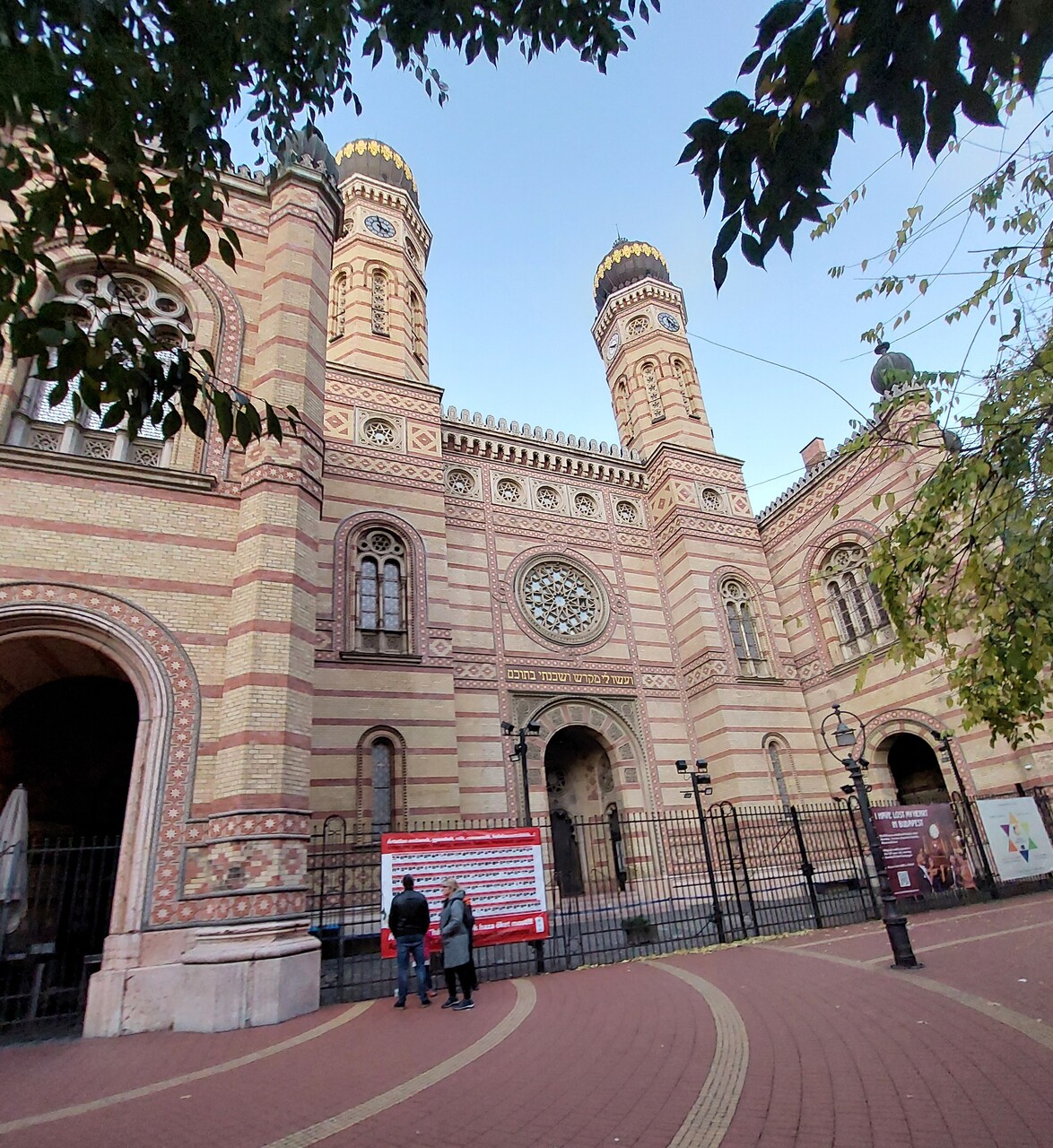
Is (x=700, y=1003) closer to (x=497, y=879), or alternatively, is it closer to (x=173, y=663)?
(x=497, y=879)

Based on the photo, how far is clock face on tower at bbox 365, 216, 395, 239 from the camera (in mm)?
19656

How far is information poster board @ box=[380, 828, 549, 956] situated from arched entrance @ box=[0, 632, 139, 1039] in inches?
136

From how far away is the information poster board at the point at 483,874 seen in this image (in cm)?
819

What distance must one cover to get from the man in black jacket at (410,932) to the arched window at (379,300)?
15.2 meters

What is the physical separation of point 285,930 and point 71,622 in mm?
4207

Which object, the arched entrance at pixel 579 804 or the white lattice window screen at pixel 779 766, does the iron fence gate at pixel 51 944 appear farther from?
the white lattice window screen at pixel 779 766

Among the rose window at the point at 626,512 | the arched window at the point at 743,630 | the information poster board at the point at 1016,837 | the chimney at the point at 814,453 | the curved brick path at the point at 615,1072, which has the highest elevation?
the chimney at the point at 814,453

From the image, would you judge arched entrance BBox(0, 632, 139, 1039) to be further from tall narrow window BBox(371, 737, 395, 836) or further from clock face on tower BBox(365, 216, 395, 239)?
clock face on tower BBox(365, 216, 395, 239)

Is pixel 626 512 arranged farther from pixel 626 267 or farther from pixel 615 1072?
pixel 615 1072

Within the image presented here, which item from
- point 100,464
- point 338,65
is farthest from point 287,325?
point 338,65

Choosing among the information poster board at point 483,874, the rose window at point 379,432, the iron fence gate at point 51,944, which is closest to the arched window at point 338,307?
A: the rose window at point 379,432

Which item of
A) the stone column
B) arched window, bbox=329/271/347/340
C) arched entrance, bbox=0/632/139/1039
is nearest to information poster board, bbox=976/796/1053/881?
the stone column

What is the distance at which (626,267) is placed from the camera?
24.8 metres

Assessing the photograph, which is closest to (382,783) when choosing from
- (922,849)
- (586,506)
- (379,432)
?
(379,432)
